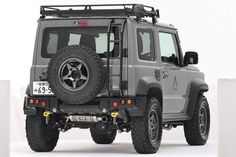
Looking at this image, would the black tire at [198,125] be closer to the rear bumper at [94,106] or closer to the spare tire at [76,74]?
Result: the rear bumper at [94,106]

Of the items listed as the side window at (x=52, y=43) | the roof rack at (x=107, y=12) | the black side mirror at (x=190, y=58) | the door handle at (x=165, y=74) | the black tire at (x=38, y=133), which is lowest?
the black tire at (x=38, y=133)

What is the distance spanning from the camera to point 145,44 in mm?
15156

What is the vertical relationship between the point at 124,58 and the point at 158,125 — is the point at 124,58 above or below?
above

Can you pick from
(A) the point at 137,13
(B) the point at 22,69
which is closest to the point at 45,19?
(A) the point at 137,13

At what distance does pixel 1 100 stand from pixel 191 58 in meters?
6.35

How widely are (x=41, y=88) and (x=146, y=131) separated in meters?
1.73

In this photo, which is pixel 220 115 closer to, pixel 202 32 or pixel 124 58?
pixel 124 58

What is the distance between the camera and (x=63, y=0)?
1029 inches

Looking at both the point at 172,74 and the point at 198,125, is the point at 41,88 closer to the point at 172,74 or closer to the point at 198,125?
Result: the point at 172,74

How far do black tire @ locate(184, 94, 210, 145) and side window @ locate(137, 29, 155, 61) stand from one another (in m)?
2.09

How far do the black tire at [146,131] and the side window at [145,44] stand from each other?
68cm

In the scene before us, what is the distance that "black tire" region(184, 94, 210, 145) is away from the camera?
671 inches

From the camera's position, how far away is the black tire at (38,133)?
15258mm

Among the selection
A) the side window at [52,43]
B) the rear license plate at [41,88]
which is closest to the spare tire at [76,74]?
the rear license plate at [41,88]
